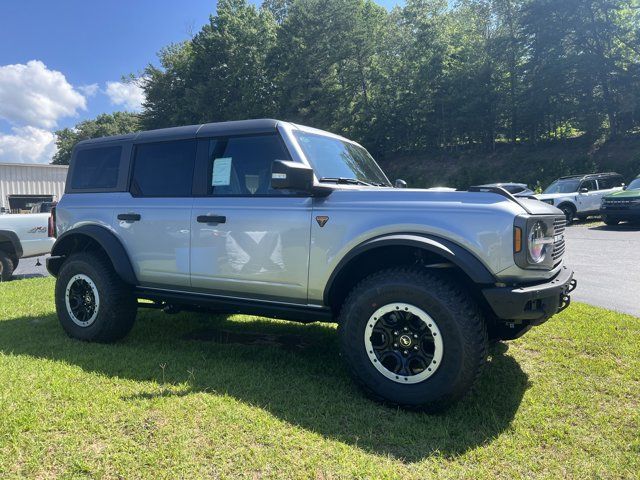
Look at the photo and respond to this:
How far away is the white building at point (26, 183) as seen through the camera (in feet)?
82.6

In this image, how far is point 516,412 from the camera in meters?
3.12

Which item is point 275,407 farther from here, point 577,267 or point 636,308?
point 577,267

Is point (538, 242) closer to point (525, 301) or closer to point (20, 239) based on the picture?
point (525, 301)

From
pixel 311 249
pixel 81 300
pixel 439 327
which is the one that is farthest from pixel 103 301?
pixel 439 327

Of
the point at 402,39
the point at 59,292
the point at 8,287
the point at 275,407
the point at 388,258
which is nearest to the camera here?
the point at 275,407

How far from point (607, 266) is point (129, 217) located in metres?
8.43

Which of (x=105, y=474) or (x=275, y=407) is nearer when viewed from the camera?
(x=105, y=474)

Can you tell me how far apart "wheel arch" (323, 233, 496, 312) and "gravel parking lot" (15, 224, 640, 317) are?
3.58 metres

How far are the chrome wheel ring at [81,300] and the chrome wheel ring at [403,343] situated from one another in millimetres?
2962

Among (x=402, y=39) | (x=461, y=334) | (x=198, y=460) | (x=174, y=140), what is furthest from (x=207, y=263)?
(x=402, y=39)

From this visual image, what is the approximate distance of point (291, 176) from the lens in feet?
10.7

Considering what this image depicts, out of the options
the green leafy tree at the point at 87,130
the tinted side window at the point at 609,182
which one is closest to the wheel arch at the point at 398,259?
the tinted side window at the point at 609,182

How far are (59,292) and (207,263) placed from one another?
191cm

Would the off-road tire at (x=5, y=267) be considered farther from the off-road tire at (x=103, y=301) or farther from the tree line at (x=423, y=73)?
the tree line at (x=423, y=73)
